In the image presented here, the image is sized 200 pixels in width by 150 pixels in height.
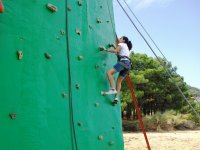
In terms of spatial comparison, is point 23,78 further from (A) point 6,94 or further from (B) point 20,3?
(B) point 20,3

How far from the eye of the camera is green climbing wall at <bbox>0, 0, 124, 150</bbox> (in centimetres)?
338

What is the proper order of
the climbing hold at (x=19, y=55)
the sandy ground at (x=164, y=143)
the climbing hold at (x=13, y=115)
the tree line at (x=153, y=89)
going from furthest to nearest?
the tree line at (x=153, y=89)
the sandy ground at (x=164, y=143)
the climbing hold at (x=19, y=55)
the climbing hold at (x=13, y=115)

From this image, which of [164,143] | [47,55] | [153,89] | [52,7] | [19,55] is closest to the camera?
[19,55]

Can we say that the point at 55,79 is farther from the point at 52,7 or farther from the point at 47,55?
the point at 52,7

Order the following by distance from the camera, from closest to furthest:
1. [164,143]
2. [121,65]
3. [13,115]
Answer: [13,115], [121,65], [164,143]

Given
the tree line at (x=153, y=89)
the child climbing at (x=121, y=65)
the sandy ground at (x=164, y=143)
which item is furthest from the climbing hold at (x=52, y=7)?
the tree line at (x=153, y=89)

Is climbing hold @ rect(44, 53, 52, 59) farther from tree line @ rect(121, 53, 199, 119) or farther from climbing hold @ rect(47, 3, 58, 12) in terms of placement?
tree line @ rect(121, 53, 199, 119)

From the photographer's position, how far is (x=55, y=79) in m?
4.00

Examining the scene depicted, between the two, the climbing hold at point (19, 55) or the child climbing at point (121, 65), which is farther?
the child climbing at point (121, 65)

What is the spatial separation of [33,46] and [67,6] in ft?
3.56

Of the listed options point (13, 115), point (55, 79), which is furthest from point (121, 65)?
point (13, 115)

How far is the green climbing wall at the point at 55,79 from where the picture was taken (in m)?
3.38

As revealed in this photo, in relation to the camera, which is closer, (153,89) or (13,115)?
(13,115)

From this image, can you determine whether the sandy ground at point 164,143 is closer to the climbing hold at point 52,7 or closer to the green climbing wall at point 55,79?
the green climbing wall at point 55,79
